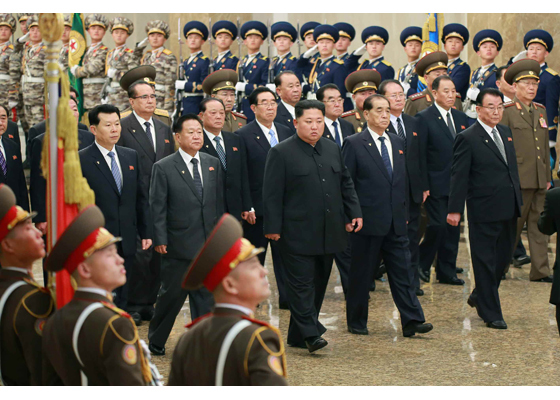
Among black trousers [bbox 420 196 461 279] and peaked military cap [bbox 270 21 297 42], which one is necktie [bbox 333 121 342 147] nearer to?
black trousers [bbox 420 196 461 279]

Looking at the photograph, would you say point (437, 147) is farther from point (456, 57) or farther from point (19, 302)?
point (19, 302)

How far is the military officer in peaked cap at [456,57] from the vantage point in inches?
363

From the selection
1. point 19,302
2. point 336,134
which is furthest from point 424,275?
point 19,302

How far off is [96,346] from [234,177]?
3.67 metres

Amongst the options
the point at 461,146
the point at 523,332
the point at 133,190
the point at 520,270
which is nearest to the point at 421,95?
the point at 520,270

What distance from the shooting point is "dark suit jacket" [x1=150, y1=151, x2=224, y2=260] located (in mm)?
4922

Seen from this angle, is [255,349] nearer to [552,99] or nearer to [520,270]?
[520,270]

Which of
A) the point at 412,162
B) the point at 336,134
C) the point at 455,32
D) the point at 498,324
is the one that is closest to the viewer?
the point at 498,324

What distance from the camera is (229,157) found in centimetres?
609

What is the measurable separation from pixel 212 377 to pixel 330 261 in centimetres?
298

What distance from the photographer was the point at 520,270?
7.54 m

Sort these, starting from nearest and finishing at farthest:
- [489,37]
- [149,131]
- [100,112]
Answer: [100,112] → [149,131] → [489,37]

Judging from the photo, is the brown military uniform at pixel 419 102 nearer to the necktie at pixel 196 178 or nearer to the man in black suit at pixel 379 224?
the man in black suit at pixel 379 224

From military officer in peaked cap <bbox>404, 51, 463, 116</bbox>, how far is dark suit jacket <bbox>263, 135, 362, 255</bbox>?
9.58 feet
